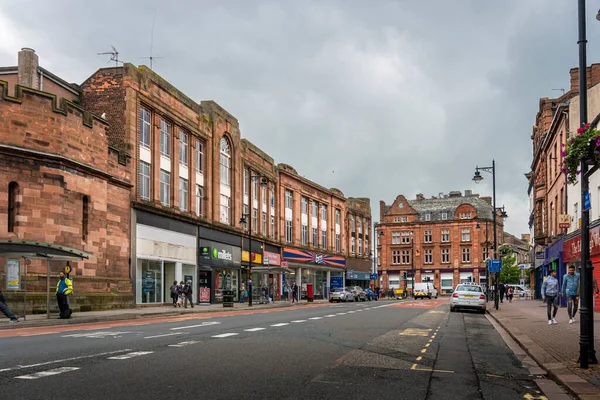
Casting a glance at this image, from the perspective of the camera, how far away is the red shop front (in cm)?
2791

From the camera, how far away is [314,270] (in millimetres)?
73062

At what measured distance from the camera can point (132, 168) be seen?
1421 inches

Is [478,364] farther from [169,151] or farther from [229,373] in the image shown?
[169,151]

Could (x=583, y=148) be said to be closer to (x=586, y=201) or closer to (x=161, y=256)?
(x=586, y=201)

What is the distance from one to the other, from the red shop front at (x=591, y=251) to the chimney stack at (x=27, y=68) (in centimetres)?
2809

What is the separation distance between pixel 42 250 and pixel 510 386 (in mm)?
18341

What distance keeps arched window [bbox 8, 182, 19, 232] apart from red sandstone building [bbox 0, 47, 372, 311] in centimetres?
14

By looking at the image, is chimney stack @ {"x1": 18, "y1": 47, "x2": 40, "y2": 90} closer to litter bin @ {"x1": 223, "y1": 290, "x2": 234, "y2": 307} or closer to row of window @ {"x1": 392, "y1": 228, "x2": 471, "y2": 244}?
litter bin @ {"x1": 223, "y1": 290, "x2": 234, "y2": 307}

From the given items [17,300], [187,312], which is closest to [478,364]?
[17,300]

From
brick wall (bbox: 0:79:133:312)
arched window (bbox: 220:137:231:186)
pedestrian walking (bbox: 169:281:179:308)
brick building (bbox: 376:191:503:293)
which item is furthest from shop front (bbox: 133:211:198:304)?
brick building (bbox: 376:191:503:293)

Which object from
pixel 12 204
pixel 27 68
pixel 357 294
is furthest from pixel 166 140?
pixel 357 294

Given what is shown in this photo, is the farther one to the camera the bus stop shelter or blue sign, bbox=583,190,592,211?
the bus stop shelter

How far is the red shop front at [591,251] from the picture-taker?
A: 27906 millimetres

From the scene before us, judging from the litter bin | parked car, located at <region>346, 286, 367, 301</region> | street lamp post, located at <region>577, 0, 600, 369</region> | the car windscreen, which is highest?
street lamp post, located at <region>577, 0, 600, 369</region>
